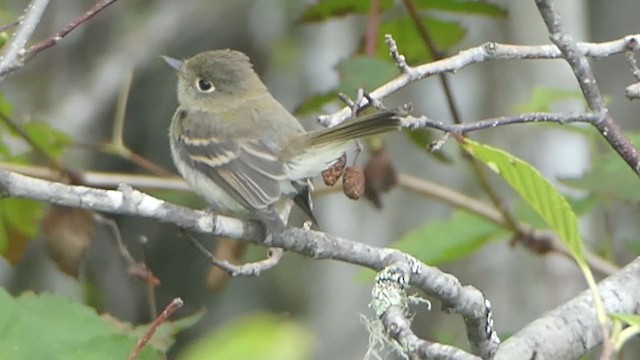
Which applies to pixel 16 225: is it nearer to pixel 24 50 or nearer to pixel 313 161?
pixel 313 161

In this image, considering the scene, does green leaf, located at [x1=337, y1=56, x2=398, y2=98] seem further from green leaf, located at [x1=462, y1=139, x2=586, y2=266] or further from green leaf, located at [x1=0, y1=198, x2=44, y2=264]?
green leaf, located at [x1=462, y1=139, x2=586, y2=266]

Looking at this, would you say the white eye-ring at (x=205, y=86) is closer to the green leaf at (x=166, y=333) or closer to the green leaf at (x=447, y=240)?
the green leaf at (x=447, y=240)

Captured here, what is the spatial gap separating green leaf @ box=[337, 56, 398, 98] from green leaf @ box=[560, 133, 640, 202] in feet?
2.10

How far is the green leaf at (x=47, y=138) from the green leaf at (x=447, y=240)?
976 mm

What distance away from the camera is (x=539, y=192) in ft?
5.39

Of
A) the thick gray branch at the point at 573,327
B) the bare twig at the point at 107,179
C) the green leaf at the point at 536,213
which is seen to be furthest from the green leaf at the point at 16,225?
the thick gray branch at the point at 573,327

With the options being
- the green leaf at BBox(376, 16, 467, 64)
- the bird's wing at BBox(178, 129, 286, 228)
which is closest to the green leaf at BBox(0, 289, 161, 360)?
the bird's wing at BBox(178, 129, 286, 228)

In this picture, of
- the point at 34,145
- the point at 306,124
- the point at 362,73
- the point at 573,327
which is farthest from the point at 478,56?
the point at 306,124

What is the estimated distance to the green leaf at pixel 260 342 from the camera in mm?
905

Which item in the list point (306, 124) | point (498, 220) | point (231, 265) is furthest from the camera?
point (306, 124)

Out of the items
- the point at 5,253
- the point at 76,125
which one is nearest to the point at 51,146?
the point at 5,253

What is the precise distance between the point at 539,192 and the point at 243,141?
1.71 meters

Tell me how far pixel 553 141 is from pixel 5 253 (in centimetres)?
269

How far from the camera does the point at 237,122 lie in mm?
3426
